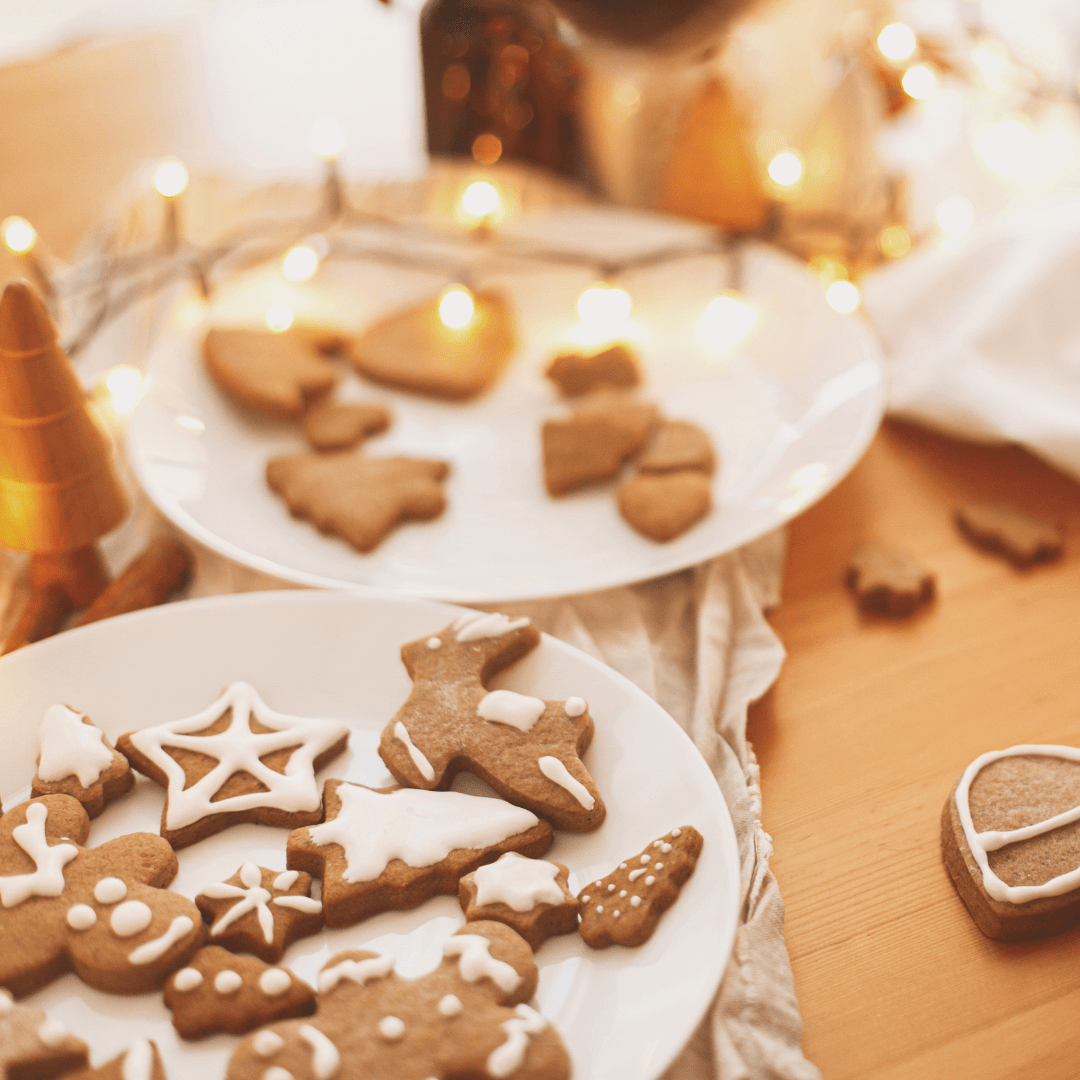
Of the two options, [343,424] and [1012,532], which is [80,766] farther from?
[1012,532]

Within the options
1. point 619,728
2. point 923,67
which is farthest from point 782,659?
point 923,67

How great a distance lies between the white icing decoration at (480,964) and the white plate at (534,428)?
34cm

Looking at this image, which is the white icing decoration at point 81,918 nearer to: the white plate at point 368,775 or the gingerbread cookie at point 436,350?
A: the white plate at point 368,775

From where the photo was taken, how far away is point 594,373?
3.90 ft

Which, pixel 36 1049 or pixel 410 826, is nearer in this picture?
pixel 36 1049

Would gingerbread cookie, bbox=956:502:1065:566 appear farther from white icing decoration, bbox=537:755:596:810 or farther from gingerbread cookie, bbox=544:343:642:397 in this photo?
white icing decoration, bbox=537:755:596:810

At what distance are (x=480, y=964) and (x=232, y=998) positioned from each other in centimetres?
15

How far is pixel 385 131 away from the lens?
1852mm

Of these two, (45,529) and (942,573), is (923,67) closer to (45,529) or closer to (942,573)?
(942,573)

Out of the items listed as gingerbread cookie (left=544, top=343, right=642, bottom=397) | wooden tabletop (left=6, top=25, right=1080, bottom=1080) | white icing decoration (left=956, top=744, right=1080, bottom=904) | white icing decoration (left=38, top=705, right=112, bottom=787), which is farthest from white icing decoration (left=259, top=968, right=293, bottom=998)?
gingerbread cookie (left=544, top=343, right=642, bottom=397)

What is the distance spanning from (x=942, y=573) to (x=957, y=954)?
1.36 ft

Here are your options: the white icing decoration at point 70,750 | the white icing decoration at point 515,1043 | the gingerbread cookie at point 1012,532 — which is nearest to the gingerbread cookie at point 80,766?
the white icing decoration at point 70,750

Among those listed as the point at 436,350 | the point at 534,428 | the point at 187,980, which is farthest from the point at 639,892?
the point at 436,350

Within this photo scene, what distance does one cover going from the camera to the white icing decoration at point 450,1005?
62 cm
